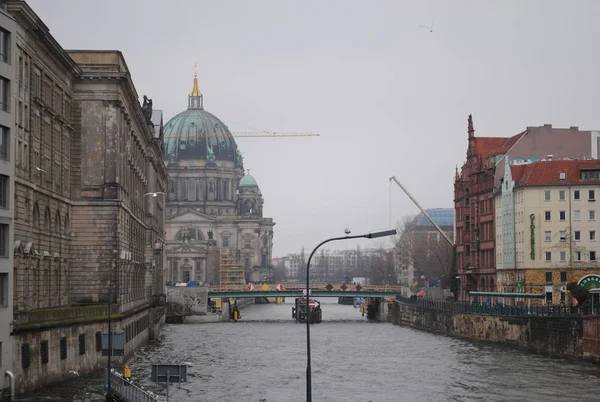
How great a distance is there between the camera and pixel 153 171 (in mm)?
125062

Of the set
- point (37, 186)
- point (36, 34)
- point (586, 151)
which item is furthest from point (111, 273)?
point (586, 151)

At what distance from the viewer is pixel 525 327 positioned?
8956 cm

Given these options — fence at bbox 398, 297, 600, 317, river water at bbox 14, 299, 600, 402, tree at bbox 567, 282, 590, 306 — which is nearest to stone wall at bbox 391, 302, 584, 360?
fence at bbox 398, 297, 600, 317

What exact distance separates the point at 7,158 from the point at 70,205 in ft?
65.8

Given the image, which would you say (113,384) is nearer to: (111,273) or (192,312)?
(111,273)

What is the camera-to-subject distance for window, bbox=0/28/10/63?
53.1 meters

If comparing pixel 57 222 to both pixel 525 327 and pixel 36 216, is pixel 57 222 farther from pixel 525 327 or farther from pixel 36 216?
pixel 525 327

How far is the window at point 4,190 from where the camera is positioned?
52562 mm

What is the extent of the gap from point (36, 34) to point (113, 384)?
1889 centimetres

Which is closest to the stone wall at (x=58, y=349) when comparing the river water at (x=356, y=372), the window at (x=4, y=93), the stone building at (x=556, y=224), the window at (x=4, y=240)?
the river water at (x=356, y=372)

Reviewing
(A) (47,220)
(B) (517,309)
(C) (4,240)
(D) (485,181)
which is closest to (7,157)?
(C) (4,240)

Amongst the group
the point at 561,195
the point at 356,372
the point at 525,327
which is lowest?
the point at 356,372

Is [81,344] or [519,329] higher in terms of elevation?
[81,344]

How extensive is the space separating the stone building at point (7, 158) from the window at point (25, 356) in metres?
2.12
